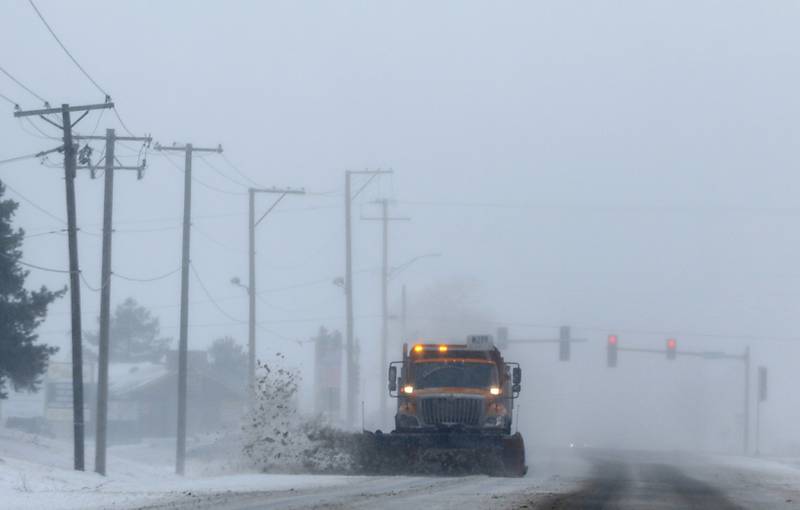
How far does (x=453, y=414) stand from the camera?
101ft

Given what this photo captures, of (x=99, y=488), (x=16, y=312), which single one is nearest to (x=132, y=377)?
(x=16, y=312)

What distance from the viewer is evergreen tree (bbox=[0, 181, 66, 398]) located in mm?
46844

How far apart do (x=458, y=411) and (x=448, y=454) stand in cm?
121

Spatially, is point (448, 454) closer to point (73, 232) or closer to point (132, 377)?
point (73, 232)

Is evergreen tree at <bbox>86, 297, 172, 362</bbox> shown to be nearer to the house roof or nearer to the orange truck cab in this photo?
the house roof

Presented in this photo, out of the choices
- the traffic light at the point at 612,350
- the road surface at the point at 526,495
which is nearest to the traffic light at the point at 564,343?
the traffic light at the point at 612,350

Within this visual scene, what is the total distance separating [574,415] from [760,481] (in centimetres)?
10415

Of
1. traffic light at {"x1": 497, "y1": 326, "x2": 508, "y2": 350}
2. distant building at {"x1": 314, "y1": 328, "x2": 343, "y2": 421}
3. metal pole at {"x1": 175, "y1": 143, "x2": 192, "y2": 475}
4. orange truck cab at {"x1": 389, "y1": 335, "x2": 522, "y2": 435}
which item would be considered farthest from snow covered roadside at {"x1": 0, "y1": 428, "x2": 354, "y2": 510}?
distant building at {"x1": 314, "y1": 328, "x2": 343, "y2": 421}

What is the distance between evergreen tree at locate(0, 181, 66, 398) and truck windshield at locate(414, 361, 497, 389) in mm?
20238

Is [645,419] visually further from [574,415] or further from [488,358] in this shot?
[488,358]

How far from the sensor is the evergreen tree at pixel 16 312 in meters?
46.8

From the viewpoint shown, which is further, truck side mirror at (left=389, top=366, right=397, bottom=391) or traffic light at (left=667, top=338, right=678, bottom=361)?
traffic light at (left=667, top=338, right=678, bottom=361)

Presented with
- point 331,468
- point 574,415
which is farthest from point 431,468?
point 574,415

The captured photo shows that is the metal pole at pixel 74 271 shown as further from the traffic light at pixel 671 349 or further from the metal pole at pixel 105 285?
the traffic light at pixel 671 349
